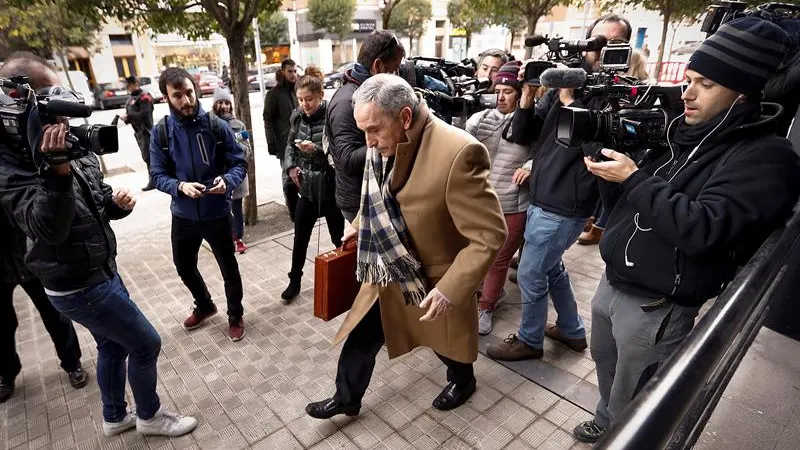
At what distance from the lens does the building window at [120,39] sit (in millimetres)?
29467

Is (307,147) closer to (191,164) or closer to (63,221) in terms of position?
(191,164)

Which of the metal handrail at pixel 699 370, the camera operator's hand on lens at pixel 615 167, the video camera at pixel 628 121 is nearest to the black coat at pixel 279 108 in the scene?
the video camera at pixel 628 121

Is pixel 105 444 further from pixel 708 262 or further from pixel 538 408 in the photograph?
→ pixel 708 262

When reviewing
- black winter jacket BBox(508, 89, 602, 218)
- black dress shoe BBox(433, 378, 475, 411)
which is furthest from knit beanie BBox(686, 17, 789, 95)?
black dress shoe BBox(433, 378, 475, 411)

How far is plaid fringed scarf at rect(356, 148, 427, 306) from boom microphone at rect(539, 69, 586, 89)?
1.05 metres

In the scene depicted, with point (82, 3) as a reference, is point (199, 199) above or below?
below

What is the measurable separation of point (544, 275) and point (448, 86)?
1781 mm

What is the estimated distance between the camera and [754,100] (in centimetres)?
165

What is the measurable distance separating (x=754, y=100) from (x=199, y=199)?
323cm

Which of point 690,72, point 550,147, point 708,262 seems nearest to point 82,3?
point 550,147

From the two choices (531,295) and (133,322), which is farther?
(531,295)

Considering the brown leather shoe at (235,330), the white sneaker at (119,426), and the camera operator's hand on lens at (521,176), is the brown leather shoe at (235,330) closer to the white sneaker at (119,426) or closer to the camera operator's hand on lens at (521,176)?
the white sneaker at (119,426)

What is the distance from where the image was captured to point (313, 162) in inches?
158

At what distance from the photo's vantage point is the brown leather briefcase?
2.54m
